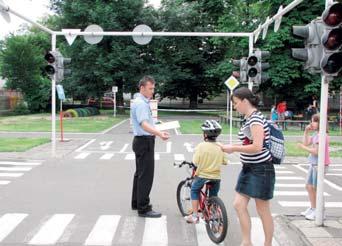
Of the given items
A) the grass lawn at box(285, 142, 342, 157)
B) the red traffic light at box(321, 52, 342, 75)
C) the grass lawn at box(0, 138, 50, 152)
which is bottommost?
the grass lawn at box(285, 142, 342, 157)

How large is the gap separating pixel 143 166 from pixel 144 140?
0.39 meters

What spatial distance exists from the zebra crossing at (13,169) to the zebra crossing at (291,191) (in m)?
5.63

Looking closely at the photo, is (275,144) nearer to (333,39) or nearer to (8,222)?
(333,39)

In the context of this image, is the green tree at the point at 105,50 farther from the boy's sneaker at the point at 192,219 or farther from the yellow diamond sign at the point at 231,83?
the boy's sneaker at the point at 192,219

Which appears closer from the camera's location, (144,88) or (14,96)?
(144,88)

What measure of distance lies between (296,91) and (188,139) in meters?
16.6

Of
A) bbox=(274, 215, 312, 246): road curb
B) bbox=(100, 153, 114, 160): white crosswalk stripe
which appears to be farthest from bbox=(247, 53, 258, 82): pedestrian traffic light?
bbox=(274, 215, 312, 246): road curb

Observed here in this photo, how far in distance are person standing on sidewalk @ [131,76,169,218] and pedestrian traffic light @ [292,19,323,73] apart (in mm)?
2200

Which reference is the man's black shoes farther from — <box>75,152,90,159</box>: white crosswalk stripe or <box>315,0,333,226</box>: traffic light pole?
<box>75,152,90,159</box>: white crosswalk stripe

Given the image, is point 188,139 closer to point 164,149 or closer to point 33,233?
point 164,149

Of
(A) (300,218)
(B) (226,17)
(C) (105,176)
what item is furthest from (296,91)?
(A) (300,218)

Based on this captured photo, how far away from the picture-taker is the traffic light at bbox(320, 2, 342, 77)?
6.88 metres

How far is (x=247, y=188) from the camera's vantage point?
A: 18.3 ft

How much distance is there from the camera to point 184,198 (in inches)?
309
